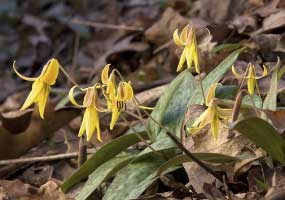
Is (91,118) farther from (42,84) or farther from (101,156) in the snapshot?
(101,156)

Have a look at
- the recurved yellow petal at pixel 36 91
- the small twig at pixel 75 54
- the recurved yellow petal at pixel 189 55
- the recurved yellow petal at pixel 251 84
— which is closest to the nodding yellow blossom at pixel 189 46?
the recurved yellow petal at pixel 189 55

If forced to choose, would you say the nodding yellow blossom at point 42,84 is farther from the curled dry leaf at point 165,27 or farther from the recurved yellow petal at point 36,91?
the curled dry leaf at point 165,27

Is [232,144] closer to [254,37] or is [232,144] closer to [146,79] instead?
[254,37]

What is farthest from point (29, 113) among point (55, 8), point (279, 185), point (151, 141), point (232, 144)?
point (55, 8)

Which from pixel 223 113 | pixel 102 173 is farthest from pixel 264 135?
pixel 102 173

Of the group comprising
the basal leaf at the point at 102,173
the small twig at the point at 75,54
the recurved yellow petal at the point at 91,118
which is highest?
the recurved yellow petal at the point at 91,118

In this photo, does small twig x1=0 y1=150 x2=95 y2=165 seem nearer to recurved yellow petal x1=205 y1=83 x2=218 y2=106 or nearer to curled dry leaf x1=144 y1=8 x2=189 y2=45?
recurved yellow petal x1=205 y1=83 x2=218 y2=106
